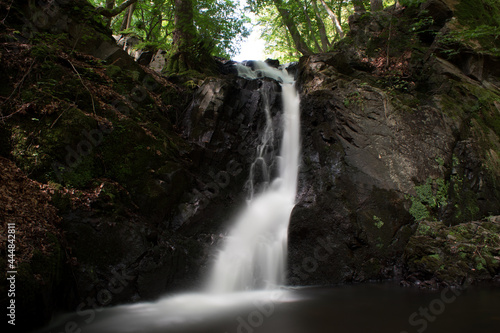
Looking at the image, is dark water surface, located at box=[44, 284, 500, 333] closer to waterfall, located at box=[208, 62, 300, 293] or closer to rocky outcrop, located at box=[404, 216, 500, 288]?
rocky outcrop, located at box=[404, 216, 500, 288]

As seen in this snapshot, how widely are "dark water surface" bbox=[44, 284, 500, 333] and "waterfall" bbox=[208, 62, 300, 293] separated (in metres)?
0.52

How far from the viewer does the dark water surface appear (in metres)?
4.00

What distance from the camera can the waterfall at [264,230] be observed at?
20.1 ft

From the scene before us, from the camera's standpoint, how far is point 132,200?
5973mm

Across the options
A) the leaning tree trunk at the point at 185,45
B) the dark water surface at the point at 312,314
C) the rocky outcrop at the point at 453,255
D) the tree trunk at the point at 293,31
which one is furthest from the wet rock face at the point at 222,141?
the tree trunk at the point at 293,31

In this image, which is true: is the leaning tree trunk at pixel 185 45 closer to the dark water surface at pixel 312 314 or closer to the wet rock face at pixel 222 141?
the wet rock face at pixel 222 141

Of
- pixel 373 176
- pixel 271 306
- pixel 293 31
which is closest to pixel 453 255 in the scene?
pixel 373 176

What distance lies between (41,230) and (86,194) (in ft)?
4.00

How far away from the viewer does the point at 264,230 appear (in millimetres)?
7105

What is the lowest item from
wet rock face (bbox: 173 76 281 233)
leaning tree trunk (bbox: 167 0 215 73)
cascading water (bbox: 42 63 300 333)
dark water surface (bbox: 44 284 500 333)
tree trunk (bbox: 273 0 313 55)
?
dark water surface (bbox: 44 284 500 333)

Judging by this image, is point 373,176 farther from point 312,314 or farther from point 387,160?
point 312,314

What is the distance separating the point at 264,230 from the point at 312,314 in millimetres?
2753

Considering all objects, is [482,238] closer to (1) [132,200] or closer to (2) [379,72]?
(2) [379,72]

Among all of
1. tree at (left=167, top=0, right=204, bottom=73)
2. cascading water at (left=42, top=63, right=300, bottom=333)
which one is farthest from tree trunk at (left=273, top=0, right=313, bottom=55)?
cascading water at (left=42, top=63, right=300, bottom=333)
